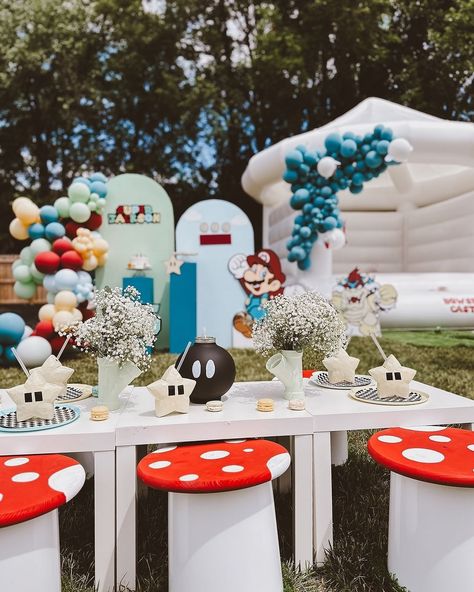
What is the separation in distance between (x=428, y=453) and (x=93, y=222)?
5121 millimetres

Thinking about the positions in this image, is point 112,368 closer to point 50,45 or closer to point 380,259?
point 380,259

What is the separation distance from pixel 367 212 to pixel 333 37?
589cm

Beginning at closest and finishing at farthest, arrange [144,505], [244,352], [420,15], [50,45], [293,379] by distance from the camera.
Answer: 1. [293,379]
2. [144,505]
3. [244,352]
4. [50,45]
5. [420,15]

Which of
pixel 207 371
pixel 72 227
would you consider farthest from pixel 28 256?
pixel 207 371

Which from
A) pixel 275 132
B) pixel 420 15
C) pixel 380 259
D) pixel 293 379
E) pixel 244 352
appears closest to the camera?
pixel 293 379

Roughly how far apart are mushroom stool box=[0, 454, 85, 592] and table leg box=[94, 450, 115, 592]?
0.13 m

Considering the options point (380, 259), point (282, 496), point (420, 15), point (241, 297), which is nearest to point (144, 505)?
point (282, 496)

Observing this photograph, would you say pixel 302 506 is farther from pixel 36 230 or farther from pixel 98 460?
pixel 36 230

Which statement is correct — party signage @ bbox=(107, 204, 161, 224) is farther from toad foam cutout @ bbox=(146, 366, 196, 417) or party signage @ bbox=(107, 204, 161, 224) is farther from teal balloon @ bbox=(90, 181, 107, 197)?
toad foam cutout @ bbox=(146, 366, 196, 417)

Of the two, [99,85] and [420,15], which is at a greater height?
[420,15]

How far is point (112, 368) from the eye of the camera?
1.83 meters

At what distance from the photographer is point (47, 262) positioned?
5379 mm

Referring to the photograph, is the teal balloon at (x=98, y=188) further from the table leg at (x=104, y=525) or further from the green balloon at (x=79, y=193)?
the table leg at (x=104, y=525)

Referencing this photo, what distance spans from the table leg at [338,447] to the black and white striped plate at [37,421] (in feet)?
4.05
